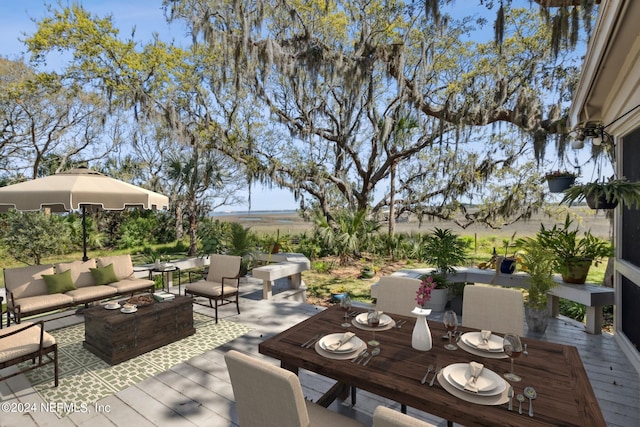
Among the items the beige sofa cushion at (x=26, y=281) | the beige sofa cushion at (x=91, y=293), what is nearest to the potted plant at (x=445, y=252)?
the beige sofa cushion at (x=91, y=293)

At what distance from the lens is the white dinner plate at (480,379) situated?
1.47 metres

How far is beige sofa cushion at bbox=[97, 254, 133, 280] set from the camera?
4902mm

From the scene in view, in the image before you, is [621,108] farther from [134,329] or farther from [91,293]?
[91,293]

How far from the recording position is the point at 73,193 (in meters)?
3.76

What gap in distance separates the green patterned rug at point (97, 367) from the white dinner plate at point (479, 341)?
2.74 m

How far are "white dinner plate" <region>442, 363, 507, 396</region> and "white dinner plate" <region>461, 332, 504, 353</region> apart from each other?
10.5 inches

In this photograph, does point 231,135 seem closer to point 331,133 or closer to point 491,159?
point 331,133

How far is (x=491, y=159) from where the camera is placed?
9836mm

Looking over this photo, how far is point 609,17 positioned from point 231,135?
8.66 metres

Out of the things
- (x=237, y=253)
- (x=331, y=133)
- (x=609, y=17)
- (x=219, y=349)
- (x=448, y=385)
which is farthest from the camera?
(x=331, y=133)

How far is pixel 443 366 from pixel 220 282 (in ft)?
12.4

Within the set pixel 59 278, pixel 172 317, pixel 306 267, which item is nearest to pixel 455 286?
pixel 306 267

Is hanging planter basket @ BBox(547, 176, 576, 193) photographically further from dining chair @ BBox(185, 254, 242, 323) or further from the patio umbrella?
the patio umbrella

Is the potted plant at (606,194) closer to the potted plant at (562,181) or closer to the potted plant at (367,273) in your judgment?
the potted plant at (562,181)
